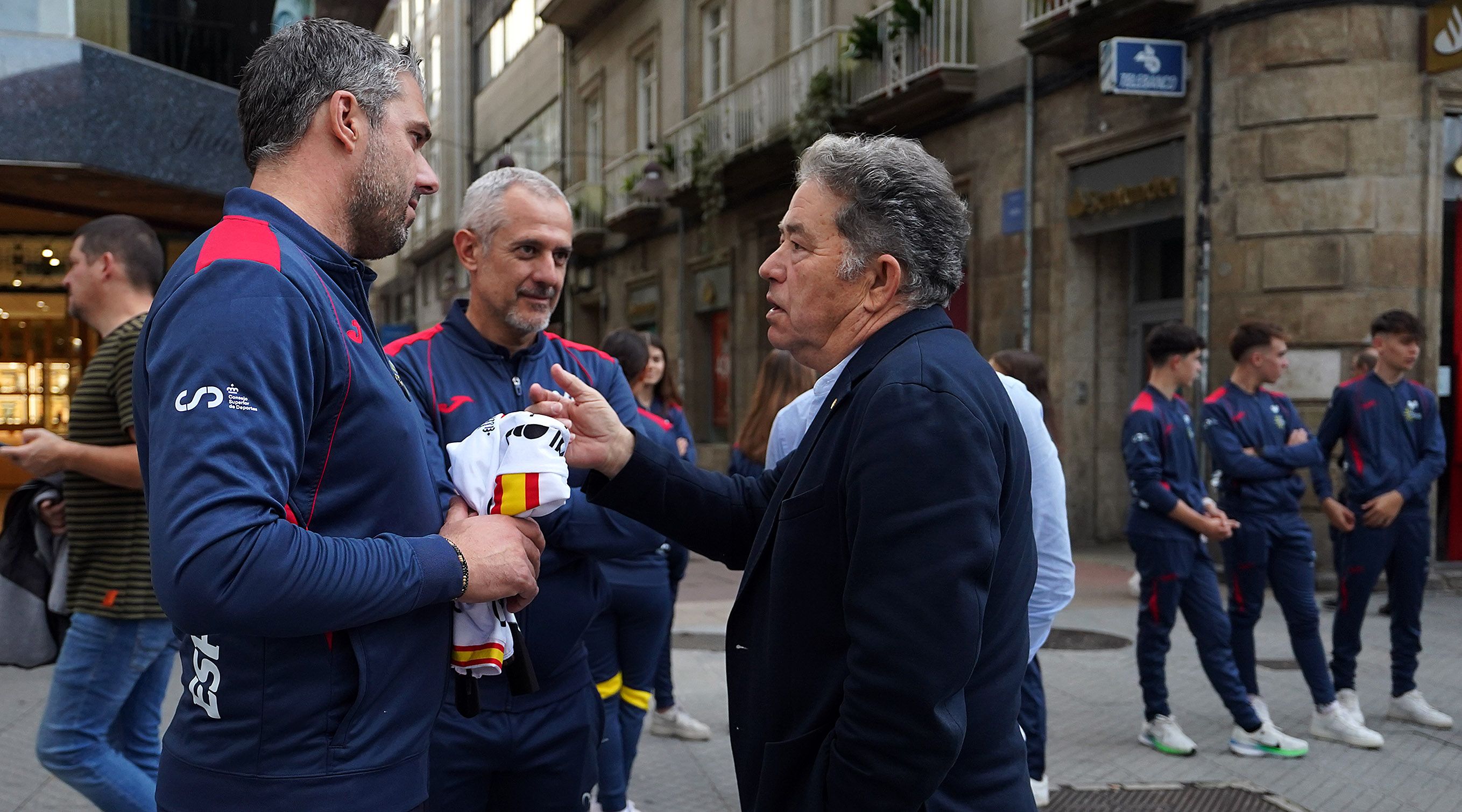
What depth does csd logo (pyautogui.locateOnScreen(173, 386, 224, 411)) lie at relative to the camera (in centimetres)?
164

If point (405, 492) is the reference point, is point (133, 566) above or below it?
below

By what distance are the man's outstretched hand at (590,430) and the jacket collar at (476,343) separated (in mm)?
566

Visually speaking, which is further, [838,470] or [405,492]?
[838,470]

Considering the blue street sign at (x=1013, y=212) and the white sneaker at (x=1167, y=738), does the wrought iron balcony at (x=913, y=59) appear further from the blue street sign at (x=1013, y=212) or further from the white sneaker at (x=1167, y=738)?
the white sneaker at (x=1167, y=738)

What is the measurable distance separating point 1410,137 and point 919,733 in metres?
10.6

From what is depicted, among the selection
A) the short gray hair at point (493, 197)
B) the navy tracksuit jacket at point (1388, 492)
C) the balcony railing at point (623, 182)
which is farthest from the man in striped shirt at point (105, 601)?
the balcony railing at point (623, 182)

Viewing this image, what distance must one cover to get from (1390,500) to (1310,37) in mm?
5870

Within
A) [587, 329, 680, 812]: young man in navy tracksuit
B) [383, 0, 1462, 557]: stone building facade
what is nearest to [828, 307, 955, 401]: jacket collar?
[587, 329, 680, 812]: young man in navy tracksuit

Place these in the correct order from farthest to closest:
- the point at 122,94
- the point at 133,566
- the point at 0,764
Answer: the point at 122,94
the point at 0,764
the point at 133,566

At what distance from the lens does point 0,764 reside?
5.40 meters

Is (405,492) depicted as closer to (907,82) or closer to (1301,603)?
(1301,603)

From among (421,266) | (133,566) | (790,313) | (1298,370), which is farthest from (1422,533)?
(421,266)

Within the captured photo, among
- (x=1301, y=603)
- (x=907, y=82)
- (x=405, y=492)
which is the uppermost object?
(x=907, y=82)

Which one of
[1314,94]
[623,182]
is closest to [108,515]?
[1314,94]
